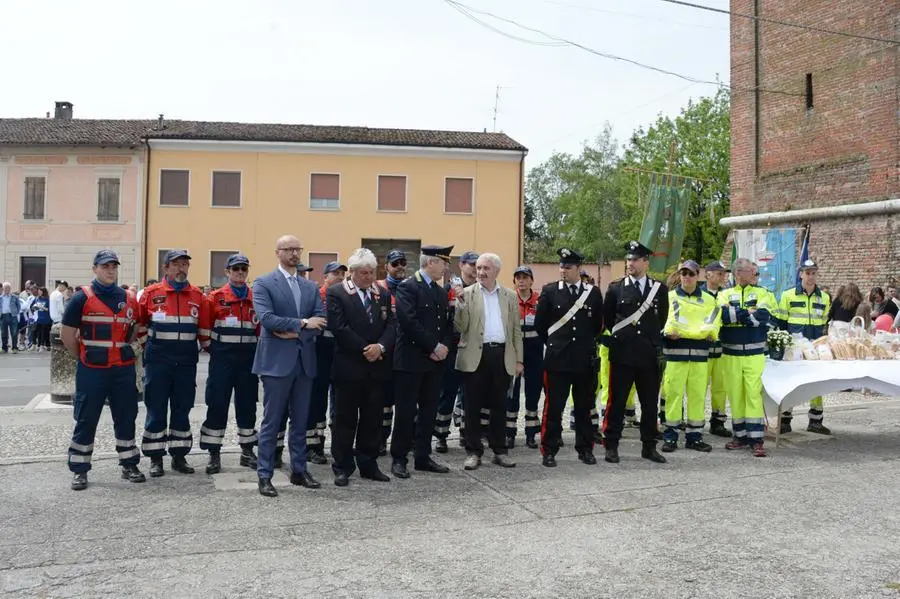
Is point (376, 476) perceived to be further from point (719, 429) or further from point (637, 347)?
point (719, 429)

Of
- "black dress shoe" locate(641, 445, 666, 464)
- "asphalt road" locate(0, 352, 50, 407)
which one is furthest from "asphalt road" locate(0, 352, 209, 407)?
"black dress shoe" locate(641, 445, 666, 464)

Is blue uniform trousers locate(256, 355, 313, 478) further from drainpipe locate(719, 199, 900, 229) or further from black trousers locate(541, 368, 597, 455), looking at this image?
drainpipe locate(719, 199, 900, 229)

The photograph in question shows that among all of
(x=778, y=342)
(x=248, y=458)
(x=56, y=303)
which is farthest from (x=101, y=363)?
(x=56, y=303)

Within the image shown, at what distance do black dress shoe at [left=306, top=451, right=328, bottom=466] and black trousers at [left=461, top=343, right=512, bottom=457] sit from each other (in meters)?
1.41

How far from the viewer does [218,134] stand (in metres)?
35.4

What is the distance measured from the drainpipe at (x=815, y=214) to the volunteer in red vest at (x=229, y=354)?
16.6 m

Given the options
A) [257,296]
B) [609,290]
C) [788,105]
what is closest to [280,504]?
[257,296]

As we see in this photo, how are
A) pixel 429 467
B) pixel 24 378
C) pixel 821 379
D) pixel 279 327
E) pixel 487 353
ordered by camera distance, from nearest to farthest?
pixel 279 327, pixel 429 467, pixel 487 353, pixel 821 379, pixel 24 378

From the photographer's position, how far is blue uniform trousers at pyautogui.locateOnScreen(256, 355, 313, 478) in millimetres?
6609

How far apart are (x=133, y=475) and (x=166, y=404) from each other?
2.17 feet

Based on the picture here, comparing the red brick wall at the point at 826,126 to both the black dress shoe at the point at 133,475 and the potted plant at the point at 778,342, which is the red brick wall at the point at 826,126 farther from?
the black dress shoe at the point at 133,475

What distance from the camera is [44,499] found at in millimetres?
6281

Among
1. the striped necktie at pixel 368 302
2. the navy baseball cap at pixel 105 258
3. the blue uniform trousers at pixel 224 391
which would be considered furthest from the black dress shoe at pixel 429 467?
the navy baseball cap at pixel 105 258

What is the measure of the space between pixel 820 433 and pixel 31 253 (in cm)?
3426
